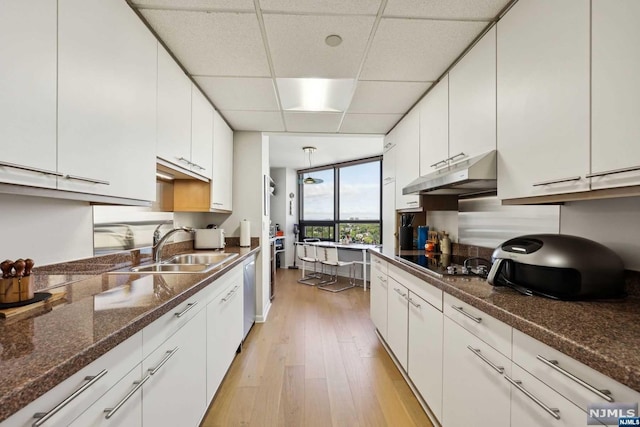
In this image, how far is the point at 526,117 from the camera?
124 cm

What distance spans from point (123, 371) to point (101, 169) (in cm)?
84

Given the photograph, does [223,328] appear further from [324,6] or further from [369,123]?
[369,123]

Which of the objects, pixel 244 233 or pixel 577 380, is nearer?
pixel 577 380

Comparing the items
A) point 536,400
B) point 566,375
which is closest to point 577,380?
point 566,375

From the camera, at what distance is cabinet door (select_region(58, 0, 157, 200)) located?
1.00 metres

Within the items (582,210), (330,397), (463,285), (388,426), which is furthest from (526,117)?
(330,397)

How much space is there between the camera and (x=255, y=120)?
9.50 feet

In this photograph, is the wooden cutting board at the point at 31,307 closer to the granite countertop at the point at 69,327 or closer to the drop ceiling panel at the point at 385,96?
the granite countertop at the point at 69,327

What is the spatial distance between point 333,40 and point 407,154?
136 centimetres

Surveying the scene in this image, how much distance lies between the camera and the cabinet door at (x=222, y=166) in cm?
259

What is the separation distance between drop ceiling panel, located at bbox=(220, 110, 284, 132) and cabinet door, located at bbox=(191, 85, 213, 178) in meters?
0.33

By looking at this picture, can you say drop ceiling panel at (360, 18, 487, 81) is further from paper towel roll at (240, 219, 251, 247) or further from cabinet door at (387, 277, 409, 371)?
paper towel roll at (240, 219, 251, 247)

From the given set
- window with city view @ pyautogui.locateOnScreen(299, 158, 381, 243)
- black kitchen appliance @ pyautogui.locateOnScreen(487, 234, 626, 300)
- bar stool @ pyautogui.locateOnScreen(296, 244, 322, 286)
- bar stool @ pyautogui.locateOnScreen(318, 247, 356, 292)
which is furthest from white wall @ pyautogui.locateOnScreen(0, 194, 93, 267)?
window with city view @ pyautogui.locateOnScreen(299, 158, 381, 243)

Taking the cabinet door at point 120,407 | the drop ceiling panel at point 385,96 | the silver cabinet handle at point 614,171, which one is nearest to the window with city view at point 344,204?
the drop ceiling panel at point 385,96
